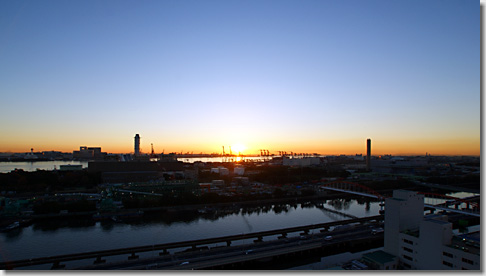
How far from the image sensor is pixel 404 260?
2928 mm

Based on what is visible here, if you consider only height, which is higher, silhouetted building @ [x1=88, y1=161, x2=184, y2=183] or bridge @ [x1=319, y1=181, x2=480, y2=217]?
silhouetted building @ [x1=88, y1=161, x2=184, y2=183]

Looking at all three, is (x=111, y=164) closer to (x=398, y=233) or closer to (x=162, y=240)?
(x=162, y=240)

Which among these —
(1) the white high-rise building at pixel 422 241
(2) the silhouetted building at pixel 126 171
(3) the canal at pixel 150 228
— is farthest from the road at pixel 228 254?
(2) the silhouetted building at pixel 126 171

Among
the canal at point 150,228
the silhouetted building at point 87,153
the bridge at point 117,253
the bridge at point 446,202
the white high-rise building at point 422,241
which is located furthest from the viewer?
the silhouetted building at point 87,153

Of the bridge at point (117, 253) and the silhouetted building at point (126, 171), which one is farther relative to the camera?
the silhouetted building at point (126, 171)

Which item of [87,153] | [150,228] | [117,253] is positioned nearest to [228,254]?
[117,253]

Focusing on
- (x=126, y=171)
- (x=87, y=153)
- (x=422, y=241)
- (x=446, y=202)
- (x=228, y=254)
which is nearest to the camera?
(x=422, y=241)

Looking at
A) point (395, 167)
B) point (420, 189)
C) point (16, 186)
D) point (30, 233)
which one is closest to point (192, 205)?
point (30, 233)

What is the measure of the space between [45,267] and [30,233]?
6.26 feet

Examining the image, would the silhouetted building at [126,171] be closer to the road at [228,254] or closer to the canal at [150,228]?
the canal at [150,228]

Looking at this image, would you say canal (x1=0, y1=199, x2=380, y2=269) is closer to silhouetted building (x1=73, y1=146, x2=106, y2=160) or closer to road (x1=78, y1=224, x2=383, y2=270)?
road (x1=78, y1=224, x2=383, y2=270)

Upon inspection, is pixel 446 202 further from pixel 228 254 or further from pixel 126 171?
pixel 126 171

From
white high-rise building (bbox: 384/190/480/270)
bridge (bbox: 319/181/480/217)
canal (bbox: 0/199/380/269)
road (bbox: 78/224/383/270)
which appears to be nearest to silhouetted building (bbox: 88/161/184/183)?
canal (bbox: 0/199/380/269)

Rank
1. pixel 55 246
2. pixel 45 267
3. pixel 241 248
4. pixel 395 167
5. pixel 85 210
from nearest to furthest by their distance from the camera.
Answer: pixel 45 267, pixel 241 248, pixel 55 246, pixel 85 210, pixel 395 167
